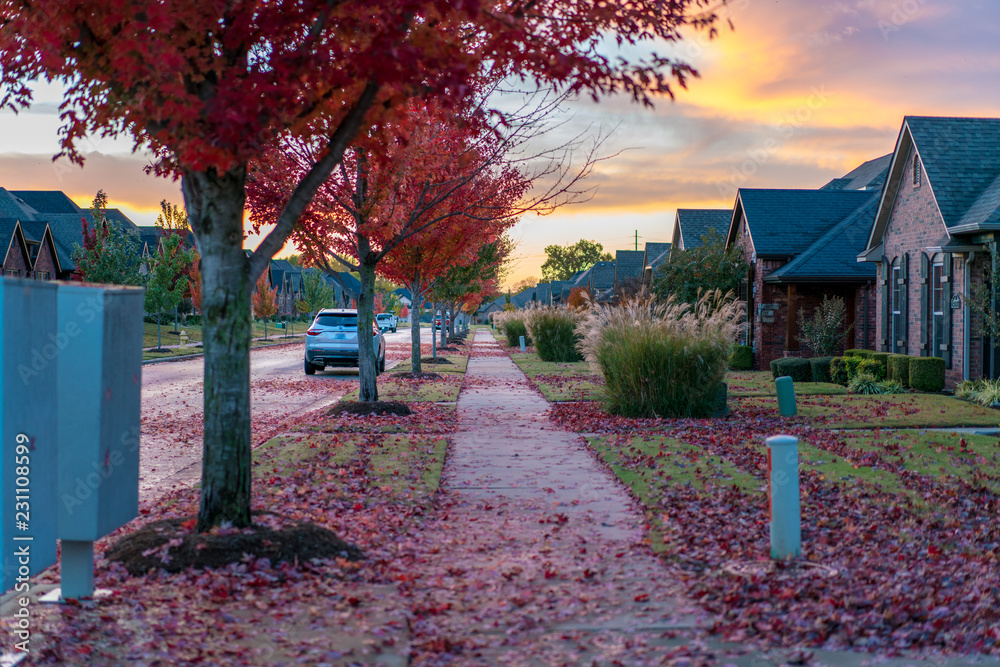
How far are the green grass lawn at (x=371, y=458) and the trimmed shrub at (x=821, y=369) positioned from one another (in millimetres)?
14159

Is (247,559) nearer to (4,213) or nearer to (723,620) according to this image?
(723,620)

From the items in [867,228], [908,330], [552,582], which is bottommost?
[552,582]

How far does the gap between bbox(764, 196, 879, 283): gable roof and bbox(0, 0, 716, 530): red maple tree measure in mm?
21744

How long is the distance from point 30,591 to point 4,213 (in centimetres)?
5399

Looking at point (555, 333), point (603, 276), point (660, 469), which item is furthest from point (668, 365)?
point (603, 276)

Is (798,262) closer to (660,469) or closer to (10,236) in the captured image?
(660,469)

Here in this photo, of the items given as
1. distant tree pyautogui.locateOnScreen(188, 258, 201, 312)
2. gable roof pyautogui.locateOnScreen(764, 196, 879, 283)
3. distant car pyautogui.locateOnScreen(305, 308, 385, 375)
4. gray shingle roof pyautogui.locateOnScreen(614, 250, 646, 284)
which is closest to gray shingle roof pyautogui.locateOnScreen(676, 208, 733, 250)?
gable roof pyautogui.locateOnScreen(764, 196, 879, 283)

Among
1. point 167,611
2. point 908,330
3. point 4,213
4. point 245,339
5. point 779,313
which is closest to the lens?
point 167,611

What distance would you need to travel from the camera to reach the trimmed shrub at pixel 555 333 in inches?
1287

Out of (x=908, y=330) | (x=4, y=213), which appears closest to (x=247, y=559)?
(x=908, y=330)

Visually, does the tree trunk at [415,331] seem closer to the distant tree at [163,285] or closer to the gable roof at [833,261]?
the gable roof at [833,261]

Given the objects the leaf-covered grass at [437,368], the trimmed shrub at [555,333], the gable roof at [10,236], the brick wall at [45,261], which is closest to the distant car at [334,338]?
the leaf-covered grass at [437,368]

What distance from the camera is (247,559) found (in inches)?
223

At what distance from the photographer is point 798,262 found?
88.9 ft
